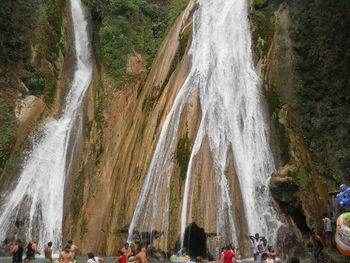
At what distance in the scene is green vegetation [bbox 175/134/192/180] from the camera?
18.0 meters

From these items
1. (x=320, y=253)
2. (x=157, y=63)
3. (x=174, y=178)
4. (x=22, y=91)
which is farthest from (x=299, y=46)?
(x=22, y=91)

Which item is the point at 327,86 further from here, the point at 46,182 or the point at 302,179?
the point at 46,182

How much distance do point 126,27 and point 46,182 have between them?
13.9m

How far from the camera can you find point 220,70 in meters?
22.0

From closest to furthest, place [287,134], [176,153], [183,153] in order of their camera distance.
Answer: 1. [183,153]
2. [176,153]
3. [287,134]

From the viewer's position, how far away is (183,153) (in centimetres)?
1853

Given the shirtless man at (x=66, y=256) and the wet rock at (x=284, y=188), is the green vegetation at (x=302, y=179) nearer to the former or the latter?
the wet rock at (x=284, y=188)

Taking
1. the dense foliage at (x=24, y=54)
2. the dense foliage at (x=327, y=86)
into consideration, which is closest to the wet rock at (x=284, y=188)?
the dense foliage at (x=327, y=86)

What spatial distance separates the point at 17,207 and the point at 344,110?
621 inches

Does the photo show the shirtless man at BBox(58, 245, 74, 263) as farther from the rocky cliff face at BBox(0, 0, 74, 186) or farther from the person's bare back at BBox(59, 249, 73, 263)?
the rocky cliff face at BBox(0, 0, 74, 186)

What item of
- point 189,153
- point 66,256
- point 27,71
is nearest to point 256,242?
Result: point 189,153

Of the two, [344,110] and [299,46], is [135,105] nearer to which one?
[299,46]

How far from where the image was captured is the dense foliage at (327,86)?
64.4 ft

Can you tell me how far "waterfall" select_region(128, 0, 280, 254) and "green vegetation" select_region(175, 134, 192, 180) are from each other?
0.23m
